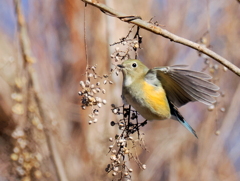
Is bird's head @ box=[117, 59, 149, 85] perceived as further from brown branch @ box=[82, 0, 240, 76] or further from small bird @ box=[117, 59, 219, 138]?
brown branch @ box=[82, 0, 240, 76]

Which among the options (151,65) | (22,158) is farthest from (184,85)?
(151,65)

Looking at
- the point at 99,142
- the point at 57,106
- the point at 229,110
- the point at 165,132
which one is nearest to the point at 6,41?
the point at 57,106

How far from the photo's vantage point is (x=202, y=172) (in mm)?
4574

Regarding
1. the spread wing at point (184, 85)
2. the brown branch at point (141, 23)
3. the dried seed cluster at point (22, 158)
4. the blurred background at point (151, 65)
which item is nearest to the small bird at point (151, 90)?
the spread wing at point (184, 85)

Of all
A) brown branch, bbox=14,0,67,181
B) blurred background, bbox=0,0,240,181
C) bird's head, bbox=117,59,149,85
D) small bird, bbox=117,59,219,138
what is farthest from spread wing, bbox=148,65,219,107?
blurred background, bbox=0,0,240,181

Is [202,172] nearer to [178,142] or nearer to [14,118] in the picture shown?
[178,142]

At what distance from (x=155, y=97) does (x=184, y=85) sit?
0.89 ft

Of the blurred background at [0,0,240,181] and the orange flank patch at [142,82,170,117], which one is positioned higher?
the blurred background at [0,0,240,181]

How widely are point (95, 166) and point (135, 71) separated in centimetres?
194

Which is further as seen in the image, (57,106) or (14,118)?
(57,106)

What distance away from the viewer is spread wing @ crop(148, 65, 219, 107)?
1.73 metres

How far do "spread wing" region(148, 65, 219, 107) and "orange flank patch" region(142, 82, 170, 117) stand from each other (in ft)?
0.15

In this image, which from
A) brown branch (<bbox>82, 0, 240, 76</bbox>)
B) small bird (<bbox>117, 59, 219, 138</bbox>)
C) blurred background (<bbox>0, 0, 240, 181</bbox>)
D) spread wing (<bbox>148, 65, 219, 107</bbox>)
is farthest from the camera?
blurred background (<bbox>0, 0, 240, 181</bbox>)

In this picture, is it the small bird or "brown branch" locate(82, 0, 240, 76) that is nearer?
"brown branch" locate(82, 0, 240, 76)
